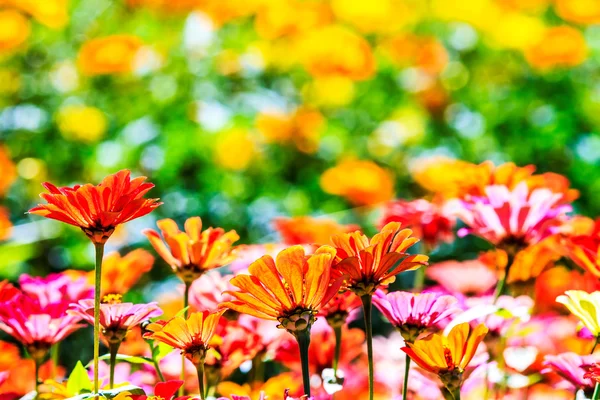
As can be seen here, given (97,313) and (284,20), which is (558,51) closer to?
(284,20)

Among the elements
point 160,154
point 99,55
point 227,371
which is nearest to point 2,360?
point 227,371

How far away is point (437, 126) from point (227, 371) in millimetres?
1450

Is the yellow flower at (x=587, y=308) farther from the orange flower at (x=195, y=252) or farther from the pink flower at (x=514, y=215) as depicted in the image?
the orange flower at (x=195, y=252)

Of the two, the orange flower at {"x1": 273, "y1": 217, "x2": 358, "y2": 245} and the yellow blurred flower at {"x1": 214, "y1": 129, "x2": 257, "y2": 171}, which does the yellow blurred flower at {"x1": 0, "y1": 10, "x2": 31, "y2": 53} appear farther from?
the orange flower at {"x1": 273, "y1": 217, "x2": 358, "y2": 245}

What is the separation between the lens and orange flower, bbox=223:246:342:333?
409 millimetres

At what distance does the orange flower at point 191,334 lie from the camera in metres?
0.42

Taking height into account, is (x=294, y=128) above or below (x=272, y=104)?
below

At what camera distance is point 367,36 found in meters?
2.09

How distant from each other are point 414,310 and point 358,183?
3.62 ft

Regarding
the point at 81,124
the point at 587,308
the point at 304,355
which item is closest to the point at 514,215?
the point at 587,308

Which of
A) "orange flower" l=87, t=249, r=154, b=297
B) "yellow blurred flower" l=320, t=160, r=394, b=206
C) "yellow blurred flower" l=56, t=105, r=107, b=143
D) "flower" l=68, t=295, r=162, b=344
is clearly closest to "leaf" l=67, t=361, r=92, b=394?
"flower" l=68, t=295, r=162, b=344

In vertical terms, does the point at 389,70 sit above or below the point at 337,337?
above

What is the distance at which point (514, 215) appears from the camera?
560 millimetres

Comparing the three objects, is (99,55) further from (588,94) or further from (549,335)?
(549,335)
